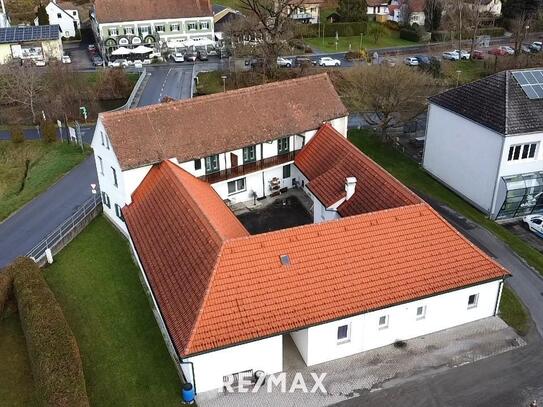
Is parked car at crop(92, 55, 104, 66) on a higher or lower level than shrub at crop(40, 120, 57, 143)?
higher

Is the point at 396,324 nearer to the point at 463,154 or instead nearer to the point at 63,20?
the point at 463,154

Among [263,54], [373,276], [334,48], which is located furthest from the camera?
[334,48]

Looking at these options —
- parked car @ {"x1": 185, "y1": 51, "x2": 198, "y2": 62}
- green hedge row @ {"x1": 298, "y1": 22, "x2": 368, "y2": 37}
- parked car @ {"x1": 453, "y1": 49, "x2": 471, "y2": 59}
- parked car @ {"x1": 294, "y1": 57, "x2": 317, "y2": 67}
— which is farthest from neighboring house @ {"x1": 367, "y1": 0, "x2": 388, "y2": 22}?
parked car @ {"x1": 185, "y1": 51, "x2": 198, "y2": 62}

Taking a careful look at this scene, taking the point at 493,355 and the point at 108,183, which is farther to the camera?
the point at 108,183

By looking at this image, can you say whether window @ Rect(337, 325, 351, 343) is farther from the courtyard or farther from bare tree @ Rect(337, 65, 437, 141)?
bare tree @ Rect(337, 65, 437, 141)

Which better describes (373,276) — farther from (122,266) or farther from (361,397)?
(122,266)

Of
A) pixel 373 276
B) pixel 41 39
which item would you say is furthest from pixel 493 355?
pixel 41 39

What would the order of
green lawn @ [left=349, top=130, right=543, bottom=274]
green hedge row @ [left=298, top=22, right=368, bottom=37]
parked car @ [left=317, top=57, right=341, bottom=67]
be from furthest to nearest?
green hedge row @ [left=298, top=22, right=368, bottom=37] → parked car @ [left=317, top=57, right=341, bottom=67] → green lawn @ [left=349, top=130, right=543, bottom=274]

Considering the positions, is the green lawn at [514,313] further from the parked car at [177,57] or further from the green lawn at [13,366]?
the parked car at [177,57]
